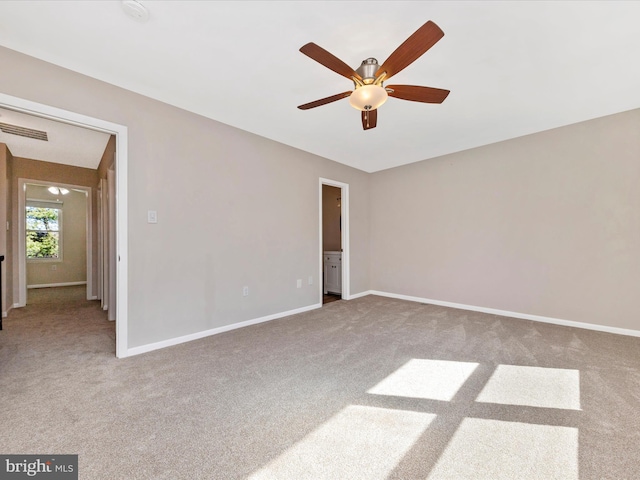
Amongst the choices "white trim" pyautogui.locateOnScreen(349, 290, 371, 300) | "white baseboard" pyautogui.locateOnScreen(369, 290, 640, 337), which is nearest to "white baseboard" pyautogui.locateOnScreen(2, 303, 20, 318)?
"white trim" pyautogui.locateOnScreen(349, 290, 371, 300)

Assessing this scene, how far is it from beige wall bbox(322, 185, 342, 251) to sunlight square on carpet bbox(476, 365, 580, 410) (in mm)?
4120

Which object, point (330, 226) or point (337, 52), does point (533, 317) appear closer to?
point (330, 226)

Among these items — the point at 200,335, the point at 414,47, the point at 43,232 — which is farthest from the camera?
the point at 43,232

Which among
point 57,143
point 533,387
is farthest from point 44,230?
point 533,387

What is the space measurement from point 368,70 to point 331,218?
4185 mm

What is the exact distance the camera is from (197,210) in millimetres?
3031

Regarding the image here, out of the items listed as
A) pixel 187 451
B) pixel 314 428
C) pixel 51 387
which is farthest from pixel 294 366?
pixel 51 387

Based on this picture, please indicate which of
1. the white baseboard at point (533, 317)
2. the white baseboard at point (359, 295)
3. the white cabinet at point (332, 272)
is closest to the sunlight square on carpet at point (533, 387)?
the white baseboard at point (533, 317)

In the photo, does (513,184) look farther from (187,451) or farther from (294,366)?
(187,451)

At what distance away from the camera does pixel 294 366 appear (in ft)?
7.63

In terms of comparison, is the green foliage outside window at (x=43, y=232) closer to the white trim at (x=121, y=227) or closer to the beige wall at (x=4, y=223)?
the beige wall at (x=4, y=223)

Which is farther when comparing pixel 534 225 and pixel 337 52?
pixel 534 225

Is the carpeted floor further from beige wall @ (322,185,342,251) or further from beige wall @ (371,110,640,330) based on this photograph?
beige wall @ (322,185,342,251)

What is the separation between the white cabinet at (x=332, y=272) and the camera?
17.0ft
